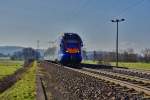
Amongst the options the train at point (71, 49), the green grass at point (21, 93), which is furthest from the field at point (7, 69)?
the green grass at point (21, 93)

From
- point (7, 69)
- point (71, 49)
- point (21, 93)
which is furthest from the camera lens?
point (7, 69)

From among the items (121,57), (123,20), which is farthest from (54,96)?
(121,57)

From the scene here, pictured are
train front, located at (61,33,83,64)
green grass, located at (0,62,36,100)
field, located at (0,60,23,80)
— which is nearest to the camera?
green grass, located at (0,62,36,100)

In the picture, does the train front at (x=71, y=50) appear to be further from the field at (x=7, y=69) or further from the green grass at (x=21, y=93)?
the green grass at (x=21, y=93)

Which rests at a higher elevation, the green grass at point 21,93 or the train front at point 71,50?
the train front at point 71,50

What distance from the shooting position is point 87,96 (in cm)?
1486

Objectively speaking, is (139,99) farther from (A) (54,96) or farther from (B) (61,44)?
(B) (61,44)

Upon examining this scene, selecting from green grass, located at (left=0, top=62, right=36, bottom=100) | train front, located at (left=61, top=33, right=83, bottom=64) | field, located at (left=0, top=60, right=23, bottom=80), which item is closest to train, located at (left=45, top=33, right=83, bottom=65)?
train front, located at (left=61, top=33, right=83, bottom=64)

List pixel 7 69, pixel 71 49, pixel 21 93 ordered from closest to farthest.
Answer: pixel 21 93, pixel 71 49, pixel 7 69

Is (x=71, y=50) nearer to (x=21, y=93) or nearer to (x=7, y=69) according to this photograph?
(x=7, y=69)

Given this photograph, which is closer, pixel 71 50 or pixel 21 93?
pixel 21 93

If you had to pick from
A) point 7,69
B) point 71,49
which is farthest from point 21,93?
point 7,69

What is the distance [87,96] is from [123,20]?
51.0 m

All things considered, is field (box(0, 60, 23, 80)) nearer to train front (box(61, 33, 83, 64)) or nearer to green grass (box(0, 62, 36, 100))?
train front (box(61, 33, 83, 64))
